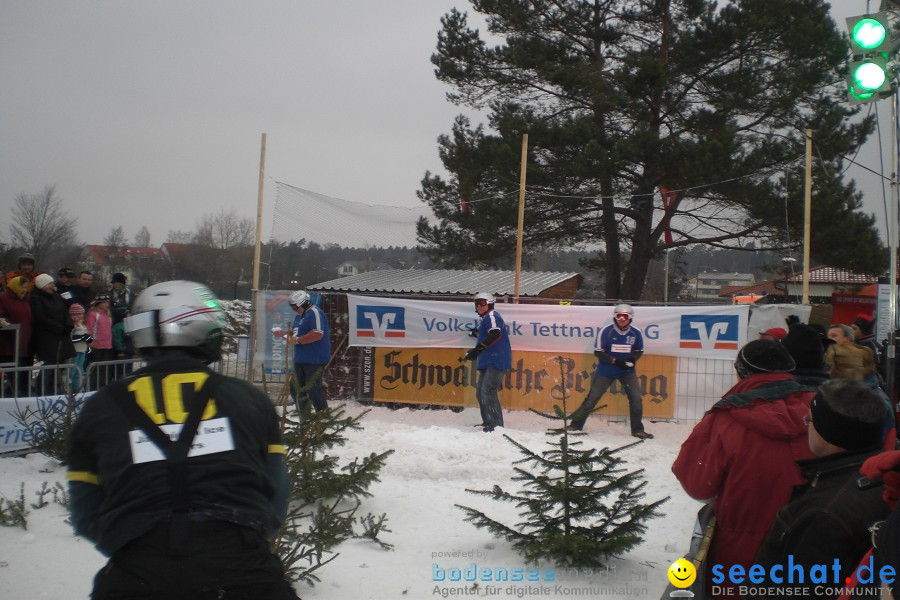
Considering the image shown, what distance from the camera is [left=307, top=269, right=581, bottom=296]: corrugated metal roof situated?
14297mm

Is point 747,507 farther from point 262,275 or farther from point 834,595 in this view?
point 262,275

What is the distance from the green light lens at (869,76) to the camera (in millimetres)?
6859

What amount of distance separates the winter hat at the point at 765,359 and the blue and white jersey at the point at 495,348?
642 centimetres

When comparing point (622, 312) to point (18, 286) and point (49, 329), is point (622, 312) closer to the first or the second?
point (49, 329)

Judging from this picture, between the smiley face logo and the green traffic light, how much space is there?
598cm

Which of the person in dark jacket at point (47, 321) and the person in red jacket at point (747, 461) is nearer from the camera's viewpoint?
the person in red jacket at point (747, 461)

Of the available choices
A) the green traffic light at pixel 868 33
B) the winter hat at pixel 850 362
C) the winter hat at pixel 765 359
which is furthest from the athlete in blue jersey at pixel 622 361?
the winter hat at pixel 765 359

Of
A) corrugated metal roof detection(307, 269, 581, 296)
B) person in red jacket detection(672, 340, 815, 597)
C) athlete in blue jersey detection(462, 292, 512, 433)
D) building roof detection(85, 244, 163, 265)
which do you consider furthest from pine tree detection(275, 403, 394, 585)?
building roof detection(85, 244, 163, 265)

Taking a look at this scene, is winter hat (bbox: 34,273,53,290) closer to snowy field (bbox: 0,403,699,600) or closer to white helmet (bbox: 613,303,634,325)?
snowy field (bbox: 0,403,699,600)

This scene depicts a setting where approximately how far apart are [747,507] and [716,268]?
69.6ft

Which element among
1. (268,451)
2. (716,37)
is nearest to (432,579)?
(268,451)

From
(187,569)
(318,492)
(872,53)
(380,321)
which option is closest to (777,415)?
(187,569)

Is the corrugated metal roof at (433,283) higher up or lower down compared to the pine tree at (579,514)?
higher up

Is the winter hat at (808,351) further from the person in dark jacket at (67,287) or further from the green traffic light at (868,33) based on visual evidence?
the person in dark jacket at (67,287)
